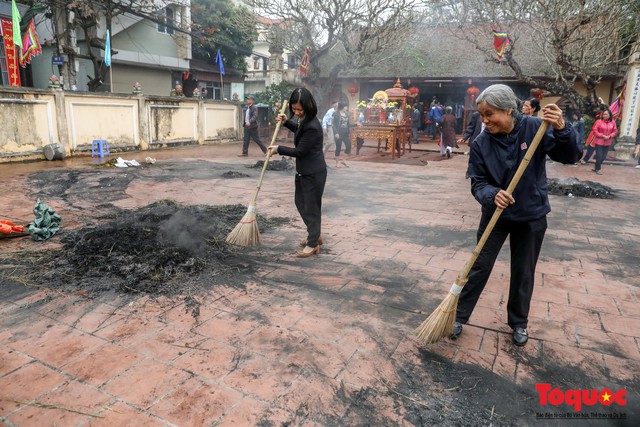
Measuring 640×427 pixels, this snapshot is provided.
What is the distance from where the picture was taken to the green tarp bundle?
15.3ft

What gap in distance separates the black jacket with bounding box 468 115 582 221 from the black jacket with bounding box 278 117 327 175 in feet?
6.40

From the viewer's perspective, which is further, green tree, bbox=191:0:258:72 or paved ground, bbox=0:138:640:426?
green tree, bbox=191:0:258:72

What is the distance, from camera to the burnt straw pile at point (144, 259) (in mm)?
3621

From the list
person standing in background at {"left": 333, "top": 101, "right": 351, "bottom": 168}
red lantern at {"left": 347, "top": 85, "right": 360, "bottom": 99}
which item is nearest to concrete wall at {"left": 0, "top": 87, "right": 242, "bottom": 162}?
person standing in background at {"left": 333, "top": 101, "right": 351, "bottom": 168}

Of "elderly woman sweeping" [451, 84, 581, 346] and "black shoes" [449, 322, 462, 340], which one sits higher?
"elderly woman sweeping" [451, 84, 581, 346]

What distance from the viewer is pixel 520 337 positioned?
286 centimetres

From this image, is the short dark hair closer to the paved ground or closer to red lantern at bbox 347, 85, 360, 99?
the paved ground

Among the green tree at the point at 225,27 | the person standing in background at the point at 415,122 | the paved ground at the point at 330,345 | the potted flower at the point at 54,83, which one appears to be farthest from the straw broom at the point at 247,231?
the green tree at the point at 225,27

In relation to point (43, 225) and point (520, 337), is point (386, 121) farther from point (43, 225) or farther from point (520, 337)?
point (520, 337)

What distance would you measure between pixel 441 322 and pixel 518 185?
99cm

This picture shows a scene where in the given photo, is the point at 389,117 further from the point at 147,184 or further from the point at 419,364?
the point at 419,364

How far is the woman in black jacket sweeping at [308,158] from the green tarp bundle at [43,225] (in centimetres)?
269

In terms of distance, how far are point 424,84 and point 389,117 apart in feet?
30.9

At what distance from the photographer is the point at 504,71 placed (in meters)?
19.9
